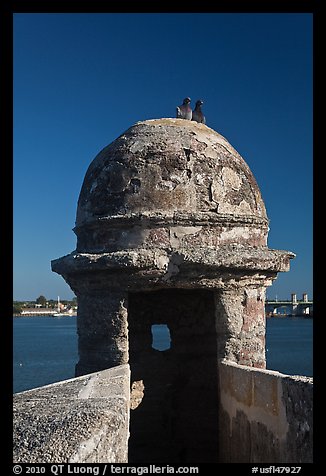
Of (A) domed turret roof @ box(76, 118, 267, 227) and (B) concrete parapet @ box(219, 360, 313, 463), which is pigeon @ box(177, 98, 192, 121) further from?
(B) concrete parapet @ box(219, 360, 313, 463)

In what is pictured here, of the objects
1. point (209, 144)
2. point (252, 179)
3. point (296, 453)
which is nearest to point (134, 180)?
point (209, 144)

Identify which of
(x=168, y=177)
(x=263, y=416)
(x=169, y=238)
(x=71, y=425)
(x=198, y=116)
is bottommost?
(x=263, y=416)

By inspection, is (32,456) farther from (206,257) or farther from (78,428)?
(206,257)

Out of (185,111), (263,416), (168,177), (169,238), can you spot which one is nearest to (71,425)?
(263,416)

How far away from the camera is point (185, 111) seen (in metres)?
6.75

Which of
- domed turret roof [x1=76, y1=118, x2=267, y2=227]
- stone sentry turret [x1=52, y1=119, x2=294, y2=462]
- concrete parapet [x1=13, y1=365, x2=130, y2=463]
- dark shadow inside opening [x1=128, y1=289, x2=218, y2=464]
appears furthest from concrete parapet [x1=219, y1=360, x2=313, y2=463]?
dark shadow inside opening [x1=128, y1=289, x2=218, y2=464]

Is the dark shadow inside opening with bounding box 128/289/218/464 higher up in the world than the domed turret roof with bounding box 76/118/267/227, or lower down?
lower down

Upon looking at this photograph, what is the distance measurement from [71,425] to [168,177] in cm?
319

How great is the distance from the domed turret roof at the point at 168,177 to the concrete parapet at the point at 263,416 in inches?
64.1

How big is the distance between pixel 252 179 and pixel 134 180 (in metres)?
1.34

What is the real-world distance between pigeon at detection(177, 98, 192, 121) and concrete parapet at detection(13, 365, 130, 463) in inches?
133

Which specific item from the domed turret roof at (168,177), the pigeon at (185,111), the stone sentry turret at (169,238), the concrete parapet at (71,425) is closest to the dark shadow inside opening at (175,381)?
the stone sentry turret at (169,238)

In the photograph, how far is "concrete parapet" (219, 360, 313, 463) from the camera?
375cm

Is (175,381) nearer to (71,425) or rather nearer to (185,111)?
(185,111)
